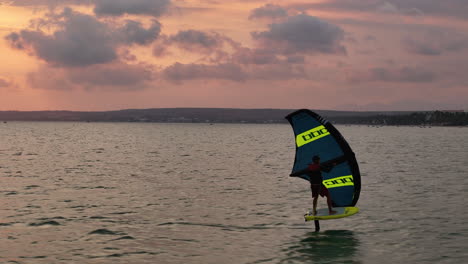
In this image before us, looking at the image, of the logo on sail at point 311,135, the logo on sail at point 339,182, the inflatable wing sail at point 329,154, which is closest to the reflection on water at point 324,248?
the inflatable wing sail at point 329,154

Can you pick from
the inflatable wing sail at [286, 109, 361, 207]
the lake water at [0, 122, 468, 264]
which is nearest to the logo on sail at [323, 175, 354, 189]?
the inflatable wing sail at [286, 109, 361, 207]

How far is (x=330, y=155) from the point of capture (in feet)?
70.2

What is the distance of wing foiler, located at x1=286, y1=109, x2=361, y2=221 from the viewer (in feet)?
69.3

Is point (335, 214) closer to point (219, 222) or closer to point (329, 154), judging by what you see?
point (329, 154)

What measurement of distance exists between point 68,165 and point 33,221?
32862 millimetres

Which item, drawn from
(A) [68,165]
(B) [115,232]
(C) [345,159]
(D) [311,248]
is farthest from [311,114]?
(A) [68,165]

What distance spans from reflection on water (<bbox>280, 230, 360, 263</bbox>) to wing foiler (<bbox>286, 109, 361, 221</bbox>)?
97 cm

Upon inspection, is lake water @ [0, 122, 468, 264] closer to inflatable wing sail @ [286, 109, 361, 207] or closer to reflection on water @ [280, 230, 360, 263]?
reflection on water @ [280, 230, 360, 263]

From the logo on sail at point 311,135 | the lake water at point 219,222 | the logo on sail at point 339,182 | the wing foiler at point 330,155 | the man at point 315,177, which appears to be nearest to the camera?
the lake water at point 219,222

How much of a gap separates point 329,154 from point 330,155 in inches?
2.3

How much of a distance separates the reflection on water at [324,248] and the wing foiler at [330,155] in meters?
0.97

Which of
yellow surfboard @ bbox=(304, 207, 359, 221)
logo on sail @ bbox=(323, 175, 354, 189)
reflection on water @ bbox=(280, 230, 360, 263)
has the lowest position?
reflection on water @ bbox=(280, 230, 360, 263)

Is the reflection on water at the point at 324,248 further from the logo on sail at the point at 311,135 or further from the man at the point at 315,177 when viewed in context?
the logo on sail at the point at 311,135

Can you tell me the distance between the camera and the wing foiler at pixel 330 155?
21109 mm
